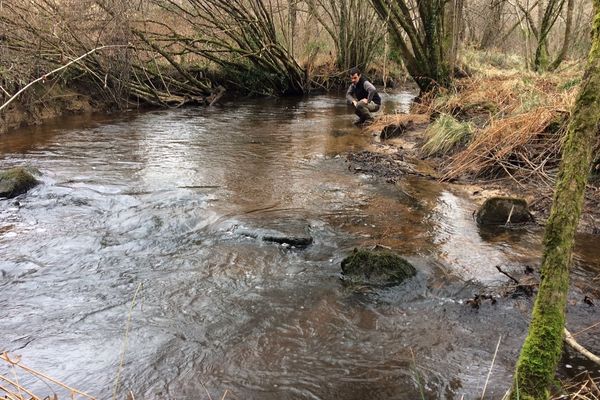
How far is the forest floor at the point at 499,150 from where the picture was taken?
698 cm

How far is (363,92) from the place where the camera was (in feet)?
43.4

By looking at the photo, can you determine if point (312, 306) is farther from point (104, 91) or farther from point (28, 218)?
point (104, 91)

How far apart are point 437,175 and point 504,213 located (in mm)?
2259

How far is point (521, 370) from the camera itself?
2.11 meters

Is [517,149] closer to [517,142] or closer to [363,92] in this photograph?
[517,142]

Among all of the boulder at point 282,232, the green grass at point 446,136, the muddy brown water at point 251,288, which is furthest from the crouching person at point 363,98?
the boulder at point 282,232

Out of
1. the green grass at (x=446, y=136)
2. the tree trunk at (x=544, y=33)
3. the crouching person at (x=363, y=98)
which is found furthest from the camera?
the tree trunk at (x=544, y=33)

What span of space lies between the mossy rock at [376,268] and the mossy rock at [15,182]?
5118 millimetres

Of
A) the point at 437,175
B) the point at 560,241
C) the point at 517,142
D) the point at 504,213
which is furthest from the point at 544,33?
the point at 560,241

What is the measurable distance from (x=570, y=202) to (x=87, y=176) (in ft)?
24.8

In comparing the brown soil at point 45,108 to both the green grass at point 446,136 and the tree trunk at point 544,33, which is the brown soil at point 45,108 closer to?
Answer: the green grass at point 446,136

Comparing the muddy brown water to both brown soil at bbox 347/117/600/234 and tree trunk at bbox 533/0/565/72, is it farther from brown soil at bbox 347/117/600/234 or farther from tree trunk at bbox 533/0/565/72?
tree trunk at bbox 533/0/565/72

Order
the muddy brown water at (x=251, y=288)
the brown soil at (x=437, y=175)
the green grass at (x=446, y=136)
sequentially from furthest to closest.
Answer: the green grass at (x=446, y=136), the brown soil at (x=437, y=175), the muddy brown water at (x=251, y=288)

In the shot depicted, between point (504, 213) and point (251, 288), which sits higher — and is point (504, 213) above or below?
above
